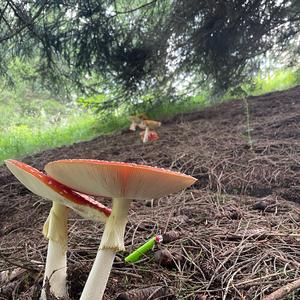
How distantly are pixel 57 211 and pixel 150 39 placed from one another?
4.47 metres

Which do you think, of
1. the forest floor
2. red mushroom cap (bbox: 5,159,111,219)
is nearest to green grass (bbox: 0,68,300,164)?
the forest floor

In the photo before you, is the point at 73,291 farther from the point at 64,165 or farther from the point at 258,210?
the point at 258,210

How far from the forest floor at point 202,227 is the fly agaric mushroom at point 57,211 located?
0.40 ft

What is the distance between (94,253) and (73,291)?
0.30 m

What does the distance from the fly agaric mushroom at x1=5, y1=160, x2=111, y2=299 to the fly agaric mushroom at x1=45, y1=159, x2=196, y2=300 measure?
0.04 metres

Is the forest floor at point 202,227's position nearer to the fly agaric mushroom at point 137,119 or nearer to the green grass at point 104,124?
the fly agaric mushroom at point 137,119

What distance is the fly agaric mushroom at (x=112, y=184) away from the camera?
1.15m

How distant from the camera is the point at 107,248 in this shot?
1.40 meters

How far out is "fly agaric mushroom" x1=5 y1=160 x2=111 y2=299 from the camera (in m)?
1.34

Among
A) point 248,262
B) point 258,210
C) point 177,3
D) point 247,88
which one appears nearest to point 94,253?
point 248,262

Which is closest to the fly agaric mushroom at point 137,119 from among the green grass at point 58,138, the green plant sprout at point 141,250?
the green grass at point 58,138

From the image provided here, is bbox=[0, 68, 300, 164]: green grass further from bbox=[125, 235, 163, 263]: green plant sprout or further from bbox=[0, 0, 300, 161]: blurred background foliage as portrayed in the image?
bbox=[125, 235, 163, 263]: green plant sprout

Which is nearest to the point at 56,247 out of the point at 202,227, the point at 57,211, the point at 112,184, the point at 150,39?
the point at 57,211

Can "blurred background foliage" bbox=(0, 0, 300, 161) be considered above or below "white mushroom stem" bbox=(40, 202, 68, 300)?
above
